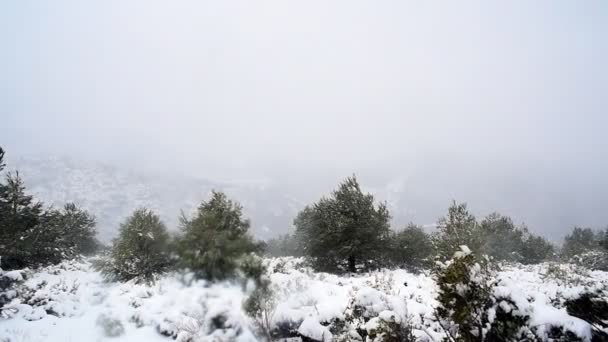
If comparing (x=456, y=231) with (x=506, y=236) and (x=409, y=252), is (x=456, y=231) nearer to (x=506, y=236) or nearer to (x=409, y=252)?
(x=409, y=252)

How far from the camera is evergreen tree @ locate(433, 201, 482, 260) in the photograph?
24.3 metres

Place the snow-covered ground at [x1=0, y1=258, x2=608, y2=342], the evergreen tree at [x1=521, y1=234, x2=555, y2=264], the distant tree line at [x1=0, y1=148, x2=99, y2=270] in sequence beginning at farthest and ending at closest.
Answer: the evergreen tree at [x1=521, y1=234, x2=555, y2=264], the distant tree line at [x1=0, y1=148, x2=99, y2=270], the snow-covered ground at [x1=0, y1=258, x2=608, y2=342]

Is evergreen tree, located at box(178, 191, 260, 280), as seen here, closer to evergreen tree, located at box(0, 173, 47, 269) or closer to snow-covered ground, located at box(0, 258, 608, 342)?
snow-covered ground, located at box(0, 258, 608, 342)

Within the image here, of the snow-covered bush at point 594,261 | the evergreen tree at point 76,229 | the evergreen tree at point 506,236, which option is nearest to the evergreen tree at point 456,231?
the snow-covered bush at point 594,261

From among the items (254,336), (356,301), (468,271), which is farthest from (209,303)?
(468,271)

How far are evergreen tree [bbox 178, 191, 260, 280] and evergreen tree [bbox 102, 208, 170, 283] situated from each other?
192cm

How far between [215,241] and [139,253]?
6.36 m

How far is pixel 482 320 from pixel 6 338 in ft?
45.4

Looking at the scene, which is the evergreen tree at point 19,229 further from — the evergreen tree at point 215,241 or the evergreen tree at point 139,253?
the evergreen tree at point 215,241

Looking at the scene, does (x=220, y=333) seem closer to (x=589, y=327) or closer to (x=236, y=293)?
(x=236, y=293)

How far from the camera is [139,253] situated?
63.4 ft

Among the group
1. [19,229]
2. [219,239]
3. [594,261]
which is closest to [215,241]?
[219,239]

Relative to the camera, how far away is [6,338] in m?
9.66

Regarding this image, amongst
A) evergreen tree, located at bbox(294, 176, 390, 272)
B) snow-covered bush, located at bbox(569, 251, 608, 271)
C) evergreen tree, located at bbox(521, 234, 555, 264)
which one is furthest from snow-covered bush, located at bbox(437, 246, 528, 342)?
evergreen tree, located at bbox(521, 234, 555, 264)
